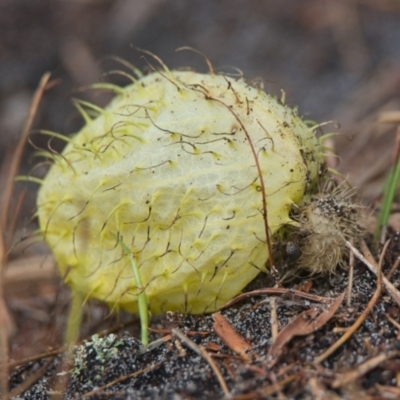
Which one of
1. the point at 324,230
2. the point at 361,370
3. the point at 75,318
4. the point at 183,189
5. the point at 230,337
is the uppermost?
the point at 183,189

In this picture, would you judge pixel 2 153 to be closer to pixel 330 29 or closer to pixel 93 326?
pixel 93 326

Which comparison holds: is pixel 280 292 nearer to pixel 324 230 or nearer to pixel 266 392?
pixel 324 230

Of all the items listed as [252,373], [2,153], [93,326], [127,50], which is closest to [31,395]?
[93,326]

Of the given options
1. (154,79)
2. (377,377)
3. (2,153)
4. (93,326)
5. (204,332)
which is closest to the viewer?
(377,377)

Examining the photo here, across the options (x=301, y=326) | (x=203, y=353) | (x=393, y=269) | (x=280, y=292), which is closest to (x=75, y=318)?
(x=203, y=353)

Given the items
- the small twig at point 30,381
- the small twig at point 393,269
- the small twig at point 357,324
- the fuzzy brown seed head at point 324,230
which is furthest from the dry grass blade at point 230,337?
the small twig at point 30,381

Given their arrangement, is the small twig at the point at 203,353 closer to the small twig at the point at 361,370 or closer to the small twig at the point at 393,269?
the small twig at the point at 361,370
